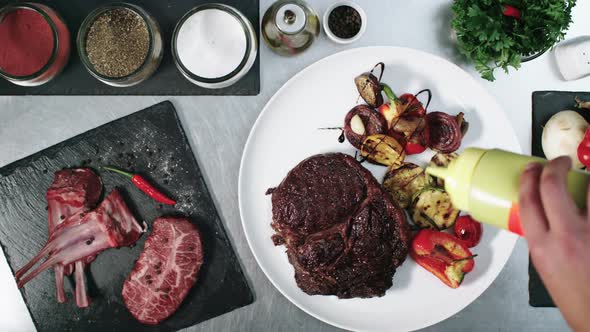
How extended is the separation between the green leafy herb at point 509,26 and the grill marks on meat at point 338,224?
24.8 inches

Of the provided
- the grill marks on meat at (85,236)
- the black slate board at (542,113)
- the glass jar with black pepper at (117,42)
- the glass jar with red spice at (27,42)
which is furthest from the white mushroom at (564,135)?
the glass jar with red spice at (27,42)

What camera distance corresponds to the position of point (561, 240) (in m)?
0.87

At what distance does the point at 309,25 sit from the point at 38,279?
4.82 feet

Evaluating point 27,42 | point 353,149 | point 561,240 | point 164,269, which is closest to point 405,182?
point 353,149

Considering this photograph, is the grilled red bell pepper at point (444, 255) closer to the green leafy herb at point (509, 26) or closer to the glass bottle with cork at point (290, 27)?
the green leafy herb at point (509, 26)

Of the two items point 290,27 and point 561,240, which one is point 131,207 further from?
point 561,240

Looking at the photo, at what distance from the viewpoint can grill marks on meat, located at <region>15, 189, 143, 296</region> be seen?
1.81 meters

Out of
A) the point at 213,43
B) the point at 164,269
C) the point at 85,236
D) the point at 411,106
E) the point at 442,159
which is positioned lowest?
the point at 164,269

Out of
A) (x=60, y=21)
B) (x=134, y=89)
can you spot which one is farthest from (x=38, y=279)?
(x=60, y=21)

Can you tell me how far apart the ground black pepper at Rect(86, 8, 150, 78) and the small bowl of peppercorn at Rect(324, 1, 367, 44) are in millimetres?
682

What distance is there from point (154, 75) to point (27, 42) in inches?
18.0

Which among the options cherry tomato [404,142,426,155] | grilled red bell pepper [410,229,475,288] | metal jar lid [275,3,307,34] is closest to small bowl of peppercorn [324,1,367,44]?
metal jar lid [275,3,307,34]

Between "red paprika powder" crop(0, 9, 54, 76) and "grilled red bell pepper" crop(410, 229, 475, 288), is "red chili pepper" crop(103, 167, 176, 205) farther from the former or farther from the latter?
"grilled red bell pepper" crop(410, 229, 475, 288)

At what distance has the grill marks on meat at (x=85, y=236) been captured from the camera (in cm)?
181
